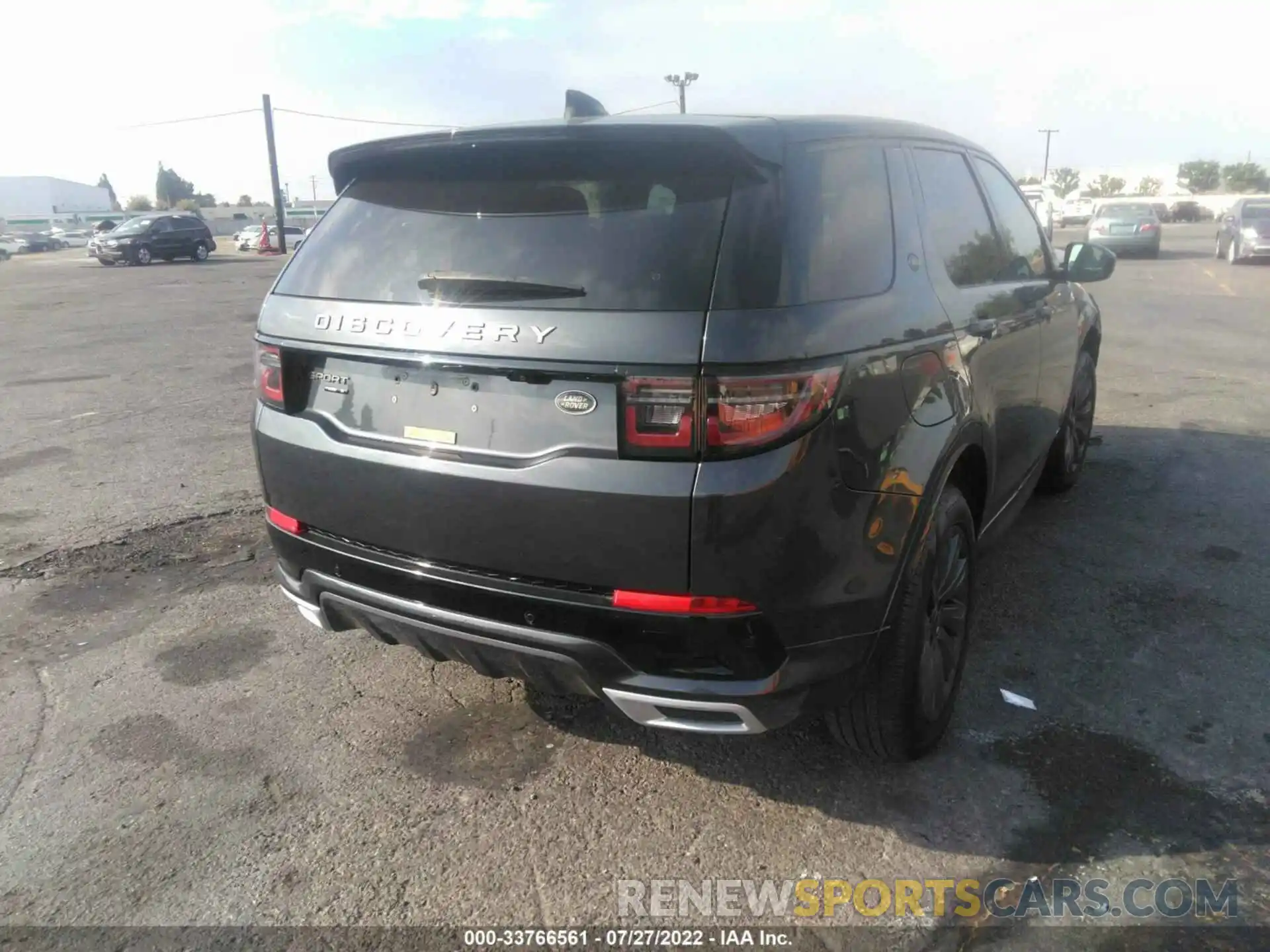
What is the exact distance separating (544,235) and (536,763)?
64.0 inches

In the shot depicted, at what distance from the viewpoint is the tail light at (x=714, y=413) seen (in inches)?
84.8

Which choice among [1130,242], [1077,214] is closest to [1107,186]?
[1077,214]

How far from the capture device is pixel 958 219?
3.34 m

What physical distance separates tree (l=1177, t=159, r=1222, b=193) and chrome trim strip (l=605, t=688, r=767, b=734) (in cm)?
11310

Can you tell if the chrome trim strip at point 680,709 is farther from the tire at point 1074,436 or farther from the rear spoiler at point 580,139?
the tire at point 1074,436

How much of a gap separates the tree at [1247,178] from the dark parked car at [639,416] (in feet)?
335

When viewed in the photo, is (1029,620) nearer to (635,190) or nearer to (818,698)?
(818,698)

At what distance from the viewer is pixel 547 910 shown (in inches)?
95.9

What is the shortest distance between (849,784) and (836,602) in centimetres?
83

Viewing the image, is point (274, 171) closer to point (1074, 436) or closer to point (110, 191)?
point (1074, 436)

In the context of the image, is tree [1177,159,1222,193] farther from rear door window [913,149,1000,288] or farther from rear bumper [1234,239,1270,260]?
rear door window [913,149,1000,288]

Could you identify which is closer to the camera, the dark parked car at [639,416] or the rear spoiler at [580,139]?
the dark parked car at [639,416]

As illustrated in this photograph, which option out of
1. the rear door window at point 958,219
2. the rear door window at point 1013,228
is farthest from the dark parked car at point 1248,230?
the rear door window at point 958,219

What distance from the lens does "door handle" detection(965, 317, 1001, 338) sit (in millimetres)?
3086
